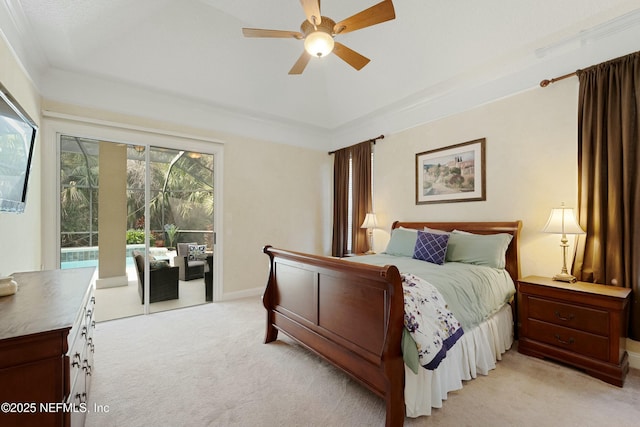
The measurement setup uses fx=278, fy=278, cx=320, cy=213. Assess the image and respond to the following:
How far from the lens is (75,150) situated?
3371 millimetres

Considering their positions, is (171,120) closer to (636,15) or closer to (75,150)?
(75,150)

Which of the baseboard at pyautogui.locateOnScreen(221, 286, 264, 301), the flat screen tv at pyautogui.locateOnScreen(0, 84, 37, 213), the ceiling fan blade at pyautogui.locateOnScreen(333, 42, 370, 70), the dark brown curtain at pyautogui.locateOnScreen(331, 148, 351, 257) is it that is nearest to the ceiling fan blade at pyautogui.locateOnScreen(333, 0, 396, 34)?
the ceiling fan blade at pyautogui.locateOnScreen(333, 42, 370, 70)

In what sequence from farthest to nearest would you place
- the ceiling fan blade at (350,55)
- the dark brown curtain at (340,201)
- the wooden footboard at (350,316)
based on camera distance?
the dark brown curtain at (340,201), the ceiling fan blade at (350,55), the wooden footboard at (350,316)

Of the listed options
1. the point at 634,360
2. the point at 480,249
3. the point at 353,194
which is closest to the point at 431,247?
the point at 480,249

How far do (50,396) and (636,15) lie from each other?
4548mm

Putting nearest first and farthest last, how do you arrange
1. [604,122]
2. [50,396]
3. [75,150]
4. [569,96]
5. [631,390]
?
[50,396]
[631,390]
[604,122]
[569,96]
[75,150]

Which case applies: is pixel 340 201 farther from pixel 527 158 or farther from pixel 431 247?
pixel 527 158

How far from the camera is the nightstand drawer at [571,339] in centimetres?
218

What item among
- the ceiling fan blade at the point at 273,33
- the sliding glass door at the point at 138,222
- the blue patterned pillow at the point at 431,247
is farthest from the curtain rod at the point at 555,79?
the sliding glass door at the point at 138,222

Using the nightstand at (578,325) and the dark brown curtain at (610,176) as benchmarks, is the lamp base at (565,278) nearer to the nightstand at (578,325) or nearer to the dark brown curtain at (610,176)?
the nightstand at (578,325)

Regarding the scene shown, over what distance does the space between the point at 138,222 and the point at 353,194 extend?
340cm

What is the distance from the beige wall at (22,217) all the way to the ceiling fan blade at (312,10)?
2217 millimetres

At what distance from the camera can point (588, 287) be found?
2346 mm

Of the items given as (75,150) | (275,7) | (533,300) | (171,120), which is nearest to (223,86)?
(171,120)
